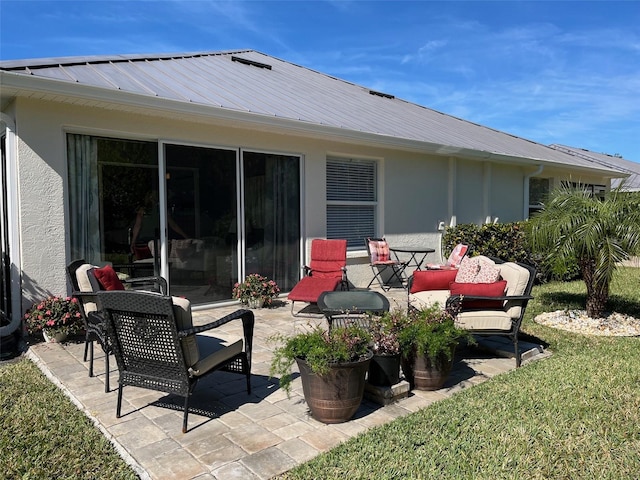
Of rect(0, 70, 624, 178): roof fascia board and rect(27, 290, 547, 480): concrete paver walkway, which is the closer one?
rect(27, 290, 547, 480): concrete paver walkway

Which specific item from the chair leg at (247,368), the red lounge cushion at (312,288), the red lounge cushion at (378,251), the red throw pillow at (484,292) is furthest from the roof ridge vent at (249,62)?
the chair leg at (247,368)

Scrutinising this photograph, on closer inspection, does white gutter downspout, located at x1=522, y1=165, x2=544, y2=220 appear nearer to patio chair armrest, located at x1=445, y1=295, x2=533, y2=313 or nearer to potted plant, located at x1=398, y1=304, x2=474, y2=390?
patio chair armrest, located at x1=445, y1=295, x2=533, y2=313

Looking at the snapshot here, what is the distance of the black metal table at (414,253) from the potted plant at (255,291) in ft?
9.38

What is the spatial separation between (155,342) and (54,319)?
8.37ft

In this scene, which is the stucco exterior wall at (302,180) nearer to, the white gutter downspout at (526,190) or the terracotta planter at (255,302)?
the white gutter downspout at (526,190)

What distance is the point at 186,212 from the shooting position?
20.7 feet

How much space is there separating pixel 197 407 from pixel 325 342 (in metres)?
1.16

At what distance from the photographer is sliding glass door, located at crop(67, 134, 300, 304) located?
5633 mm

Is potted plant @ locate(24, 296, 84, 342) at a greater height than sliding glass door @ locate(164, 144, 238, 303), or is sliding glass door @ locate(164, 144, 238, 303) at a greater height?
sliding glass door @ locate(164, 144, 238, 303)

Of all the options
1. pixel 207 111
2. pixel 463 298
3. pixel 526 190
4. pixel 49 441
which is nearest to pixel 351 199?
pixel 207 111

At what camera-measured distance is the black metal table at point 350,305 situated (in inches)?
166

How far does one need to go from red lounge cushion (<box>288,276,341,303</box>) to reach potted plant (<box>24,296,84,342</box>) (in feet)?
8.76

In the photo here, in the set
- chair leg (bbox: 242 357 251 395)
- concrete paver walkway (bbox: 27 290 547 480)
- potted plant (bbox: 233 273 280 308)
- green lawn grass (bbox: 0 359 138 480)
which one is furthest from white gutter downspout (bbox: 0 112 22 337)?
chair leg (bbox: 242 357 251 395)

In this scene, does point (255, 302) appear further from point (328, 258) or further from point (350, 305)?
point (350, 305)
